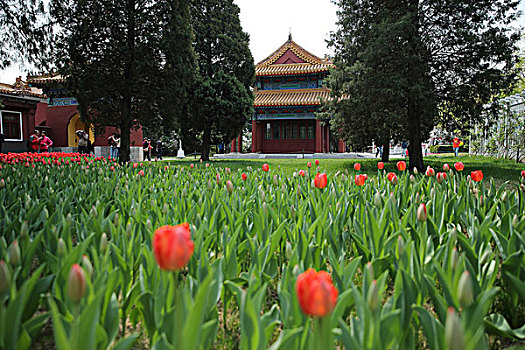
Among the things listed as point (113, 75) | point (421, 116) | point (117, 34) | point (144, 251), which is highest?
point (117, 34)

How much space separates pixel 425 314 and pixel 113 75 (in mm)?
11241

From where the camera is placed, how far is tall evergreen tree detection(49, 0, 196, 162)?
10.5 metres

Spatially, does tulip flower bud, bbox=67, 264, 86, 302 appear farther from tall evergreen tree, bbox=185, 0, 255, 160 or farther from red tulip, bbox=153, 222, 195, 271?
tall evergreen tree, bbox=185, 0, 255, 160

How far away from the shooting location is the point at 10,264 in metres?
1.40

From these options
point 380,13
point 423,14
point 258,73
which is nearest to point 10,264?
point 380,13

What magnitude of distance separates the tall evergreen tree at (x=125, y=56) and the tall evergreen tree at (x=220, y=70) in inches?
140

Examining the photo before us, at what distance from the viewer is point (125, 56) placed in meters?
10.7

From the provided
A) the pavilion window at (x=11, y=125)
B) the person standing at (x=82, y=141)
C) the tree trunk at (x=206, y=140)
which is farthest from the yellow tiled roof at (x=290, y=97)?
the pavilion window at (x=11, y=125)

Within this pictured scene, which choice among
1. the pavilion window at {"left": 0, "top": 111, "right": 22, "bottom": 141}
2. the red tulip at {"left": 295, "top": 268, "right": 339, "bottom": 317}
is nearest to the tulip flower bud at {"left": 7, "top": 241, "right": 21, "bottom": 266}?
the red tulip at {"left": 295, "top": 268, "right": 339, "bottom": 317}

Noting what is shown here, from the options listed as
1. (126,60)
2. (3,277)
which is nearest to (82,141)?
(126,60)

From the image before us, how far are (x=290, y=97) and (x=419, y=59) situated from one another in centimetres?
1433

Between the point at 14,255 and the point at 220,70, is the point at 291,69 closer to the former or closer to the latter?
the point at 220,70

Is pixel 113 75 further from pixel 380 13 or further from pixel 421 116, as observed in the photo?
pixel 421 116

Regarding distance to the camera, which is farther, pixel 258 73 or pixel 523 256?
pixel 258 73
